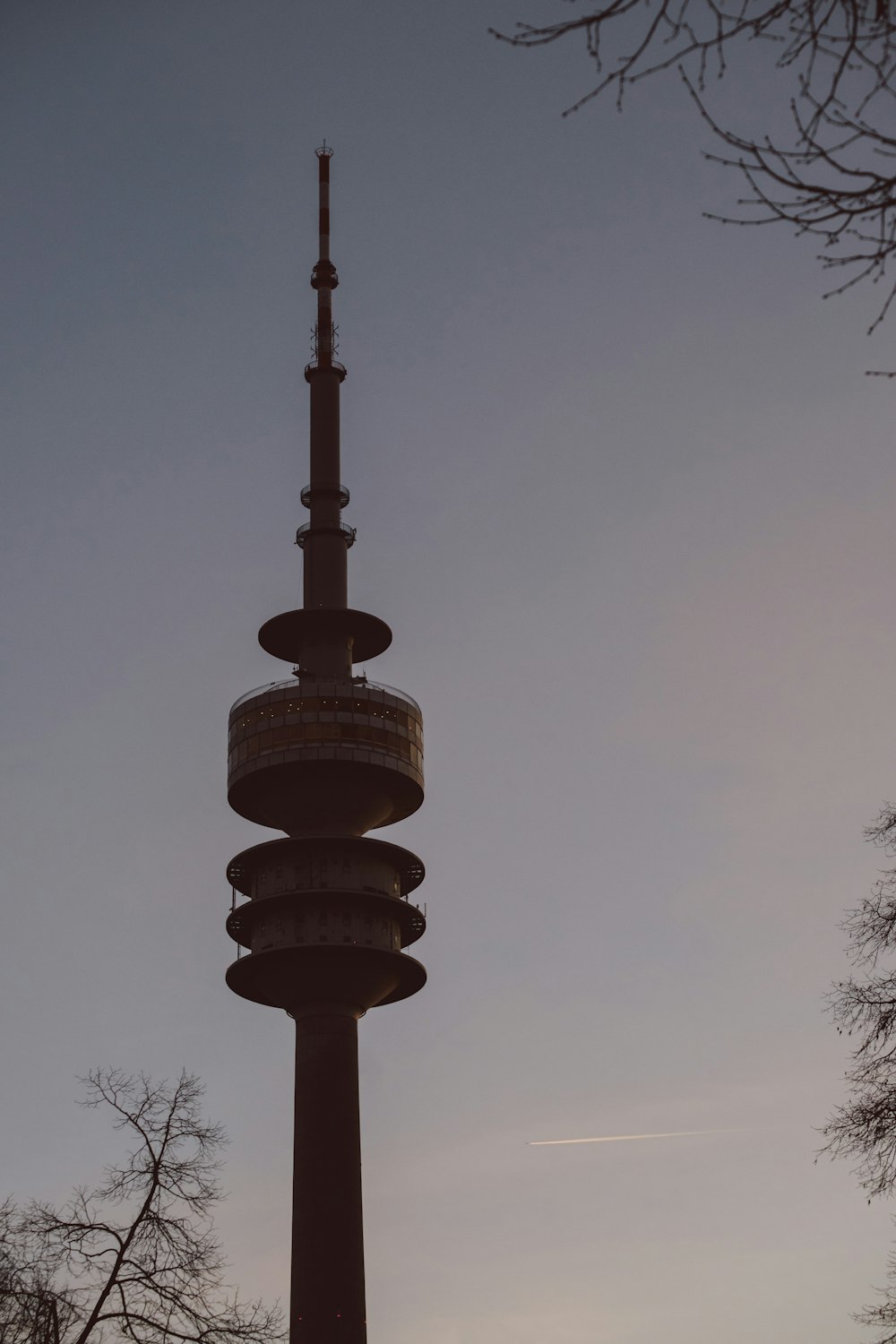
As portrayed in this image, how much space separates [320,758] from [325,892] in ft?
27.9

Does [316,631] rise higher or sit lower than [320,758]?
higher

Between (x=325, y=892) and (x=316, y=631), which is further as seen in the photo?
(x=316, y=631)

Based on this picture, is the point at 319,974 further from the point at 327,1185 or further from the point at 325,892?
the point at 327,1185

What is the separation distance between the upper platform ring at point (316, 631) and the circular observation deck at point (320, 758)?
19.8 ft

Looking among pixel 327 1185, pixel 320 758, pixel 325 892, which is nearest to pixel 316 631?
pixel 320 758

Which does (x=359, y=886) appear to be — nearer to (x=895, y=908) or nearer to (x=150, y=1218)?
(x=150, y=1218)

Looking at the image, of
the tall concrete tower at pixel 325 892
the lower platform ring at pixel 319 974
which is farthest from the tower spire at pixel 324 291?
the lower platform ring at pixel 319 974

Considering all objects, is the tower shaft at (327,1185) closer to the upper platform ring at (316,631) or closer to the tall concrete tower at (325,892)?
the tall concrete tower at (325,892)

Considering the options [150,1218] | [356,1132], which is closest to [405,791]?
[356,1132]

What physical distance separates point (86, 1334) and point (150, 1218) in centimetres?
317

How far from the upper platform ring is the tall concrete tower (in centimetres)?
12

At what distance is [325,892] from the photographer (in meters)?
88.9

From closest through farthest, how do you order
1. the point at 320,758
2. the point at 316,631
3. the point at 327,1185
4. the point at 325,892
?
the point at 327,1185, the point at 325,892, the point at 320,758, the point at 316,631

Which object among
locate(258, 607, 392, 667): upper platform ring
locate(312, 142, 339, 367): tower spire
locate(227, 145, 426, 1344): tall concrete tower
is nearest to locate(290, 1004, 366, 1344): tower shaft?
locate(227, 145, 426, 1344): tall concrete tower
